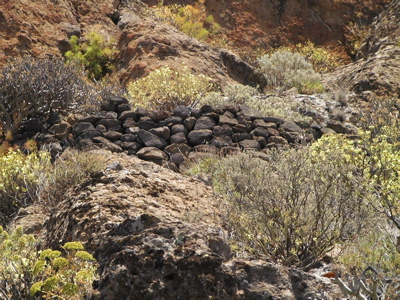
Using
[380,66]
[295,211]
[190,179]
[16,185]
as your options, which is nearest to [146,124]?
[16,185]

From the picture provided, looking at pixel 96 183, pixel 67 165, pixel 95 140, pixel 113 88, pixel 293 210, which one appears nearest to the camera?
pixel 96 183

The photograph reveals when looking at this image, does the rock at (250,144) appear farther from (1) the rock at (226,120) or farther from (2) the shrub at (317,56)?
(2) the shrub at (317,56)

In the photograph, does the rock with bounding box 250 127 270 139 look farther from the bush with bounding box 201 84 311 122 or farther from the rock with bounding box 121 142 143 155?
the rock with bounding box 121 142 143 155

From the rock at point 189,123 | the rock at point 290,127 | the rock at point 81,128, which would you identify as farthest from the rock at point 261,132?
the rock at point 81,128

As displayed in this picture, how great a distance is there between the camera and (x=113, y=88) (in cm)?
1262

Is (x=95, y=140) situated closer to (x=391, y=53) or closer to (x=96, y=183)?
(x=96, y=183)

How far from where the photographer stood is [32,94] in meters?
10.1

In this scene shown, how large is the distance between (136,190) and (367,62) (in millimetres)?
11361

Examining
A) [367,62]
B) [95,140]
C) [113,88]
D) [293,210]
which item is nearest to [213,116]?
[95,140]

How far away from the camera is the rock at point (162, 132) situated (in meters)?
9.43

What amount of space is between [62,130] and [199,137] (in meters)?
2.37

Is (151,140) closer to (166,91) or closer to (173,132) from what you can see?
(173,132)

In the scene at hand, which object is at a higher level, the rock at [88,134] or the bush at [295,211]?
the bush at [295,211]

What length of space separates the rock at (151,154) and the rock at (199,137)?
2.17 feet
